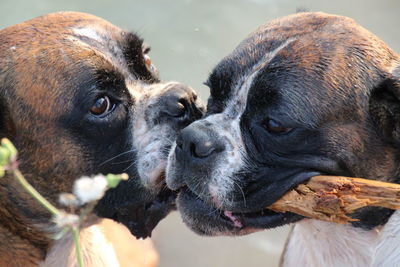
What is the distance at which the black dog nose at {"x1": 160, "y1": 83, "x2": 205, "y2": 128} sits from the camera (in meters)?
4.12

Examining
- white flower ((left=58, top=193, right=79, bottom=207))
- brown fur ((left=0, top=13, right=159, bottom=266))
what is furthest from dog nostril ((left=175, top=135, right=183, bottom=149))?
white flower ((left=58, top=193, right=79, bottom=207))

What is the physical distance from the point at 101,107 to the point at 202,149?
2.67 feet

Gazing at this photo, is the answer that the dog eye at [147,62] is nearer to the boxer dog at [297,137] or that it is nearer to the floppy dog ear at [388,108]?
the boxer dog at [297,137]

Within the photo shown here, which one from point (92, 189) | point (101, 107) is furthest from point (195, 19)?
point (92, 189)

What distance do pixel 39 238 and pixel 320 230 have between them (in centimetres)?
189

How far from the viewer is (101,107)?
396cm

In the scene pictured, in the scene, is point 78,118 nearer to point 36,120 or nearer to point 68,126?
point 68,126

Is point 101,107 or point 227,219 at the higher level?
point 101,107

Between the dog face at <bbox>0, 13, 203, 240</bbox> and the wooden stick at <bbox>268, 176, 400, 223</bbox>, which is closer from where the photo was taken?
the wooden stick at <bbox>268, 176, 400, 223</bbox>

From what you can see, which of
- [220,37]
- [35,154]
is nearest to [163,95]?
[35,154]

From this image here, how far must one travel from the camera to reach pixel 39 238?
4.04 m

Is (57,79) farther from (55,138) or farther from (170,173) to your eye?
(170,173)

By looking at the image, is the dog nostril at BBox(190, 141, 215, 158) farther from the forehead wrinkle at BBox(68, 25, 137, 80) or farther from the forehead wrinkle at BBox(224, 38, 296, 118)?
the forehead wrinkle at BBox(68, 25, 137, 80)

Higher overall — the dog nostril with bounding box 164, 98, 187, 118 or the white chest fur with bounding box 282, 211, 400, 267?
the dog nostril with bounding box 164, 98, 187, 118
